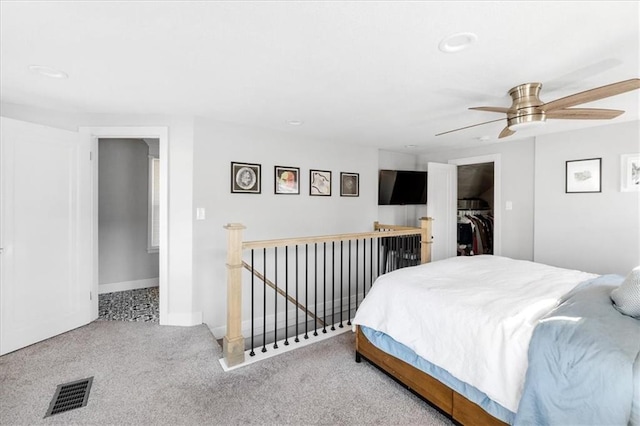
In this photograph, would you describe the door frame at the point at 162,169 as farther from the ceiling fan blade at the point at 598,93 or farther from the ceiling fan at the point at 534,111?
the ceiling fan blade at the point at 598,93

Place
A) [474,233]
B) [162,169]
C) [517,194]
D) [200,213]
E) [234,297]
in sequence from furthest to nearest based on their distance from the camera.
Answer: [474,233] → [517,194] → [200,213] → [162,169] → [234,297]

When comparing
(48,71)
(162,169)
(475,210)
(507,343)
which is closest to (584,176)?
(475,210)

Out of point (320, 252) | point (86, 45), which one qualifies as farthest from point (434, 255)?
point (86, 45)

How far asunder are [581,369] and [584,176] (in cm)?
319

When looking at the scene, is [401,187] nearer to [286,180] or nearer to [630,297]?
[286,180]

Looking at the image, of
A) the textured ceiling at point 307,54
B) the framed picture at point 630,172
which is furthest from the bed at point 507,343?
the framed picture at point 630,172

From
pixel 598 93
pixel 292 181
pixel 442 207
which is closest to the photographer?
pixel 598 93

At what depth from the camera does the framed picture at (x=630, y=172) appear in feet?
10.3

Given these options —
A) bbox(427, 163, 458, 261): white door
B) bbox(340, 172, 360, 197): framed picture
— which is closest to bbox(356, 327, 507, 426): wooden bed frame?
bbox(340, 172, 360, 197): framed picture

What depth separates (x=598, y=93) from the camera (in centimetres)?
181

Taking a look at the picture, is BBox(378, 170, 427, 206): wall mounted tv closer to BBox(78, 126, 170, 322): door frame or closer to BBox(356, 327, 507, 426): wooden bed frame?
BBox(356, 327, 507, 426): wooden bed frame

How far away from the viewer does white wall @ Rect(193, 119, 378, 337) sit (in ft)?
10.7

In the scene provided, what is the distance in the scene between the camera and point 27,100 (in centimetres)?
265

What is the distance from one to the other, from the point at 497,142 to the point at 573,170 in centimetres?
100
